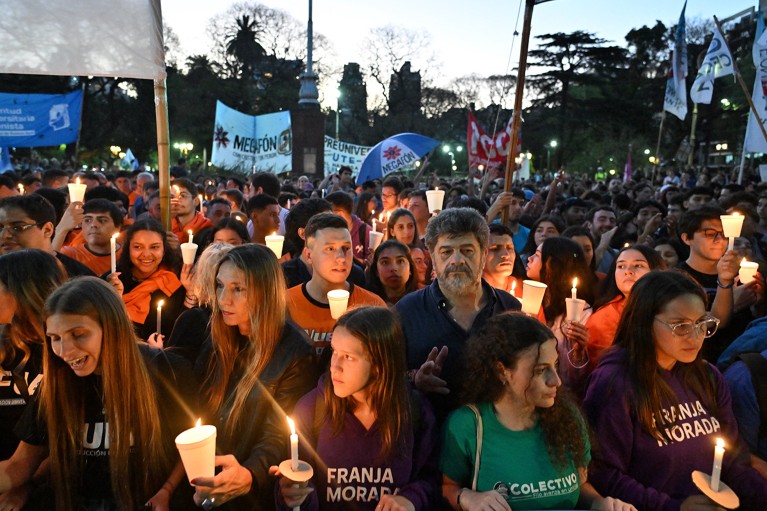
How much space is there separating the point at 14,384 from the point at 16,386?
2 cm

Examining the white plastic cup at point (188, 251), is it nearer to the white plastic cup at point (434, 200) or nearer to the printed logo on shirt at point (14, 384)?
the printed logo on shirt at point (14, 384)

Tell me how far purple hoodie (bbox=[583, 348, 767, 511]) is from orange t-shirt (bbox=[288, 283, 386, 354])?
1528 millimetres

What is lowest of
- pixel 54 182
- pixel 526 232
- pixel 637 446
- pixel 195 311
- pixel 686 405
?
pixel 637 446

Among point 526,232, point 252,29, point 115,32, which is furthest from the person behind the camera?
point 252,29

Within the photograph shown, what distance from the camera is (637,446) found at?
2498 mm

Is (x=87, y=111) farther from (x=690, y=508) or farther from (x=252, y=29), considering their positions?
(x=690, y=508)

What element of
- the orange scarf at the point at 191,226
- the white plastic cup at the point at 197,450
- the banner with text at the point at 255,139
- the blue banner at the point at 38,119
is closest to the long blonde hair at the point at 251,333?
the white plastic cup at the point at 197,450

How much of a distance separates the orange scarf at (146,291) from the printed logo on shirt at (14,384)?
134cm

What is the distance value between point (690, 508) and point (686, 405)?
0.46m

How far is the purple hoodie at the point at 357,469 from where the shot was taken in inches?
92.2

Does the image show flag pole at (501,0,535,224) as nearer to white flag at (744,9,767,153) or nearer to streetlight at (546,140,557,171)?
white flag at (744,9,767,153)

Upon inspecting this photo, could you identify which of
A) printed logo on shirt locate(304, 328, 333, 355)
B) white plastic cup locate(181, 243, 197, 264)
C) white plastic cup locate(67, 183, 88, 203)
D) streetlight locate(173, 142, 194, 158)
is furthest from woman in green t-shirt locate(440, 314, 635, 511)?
streetlight locate(173, 142, 194, 158)

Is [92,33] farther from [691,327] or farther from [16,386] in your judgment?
[691,327]

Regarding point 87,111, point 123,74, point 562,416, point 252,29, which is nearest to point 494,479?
point 562,416
